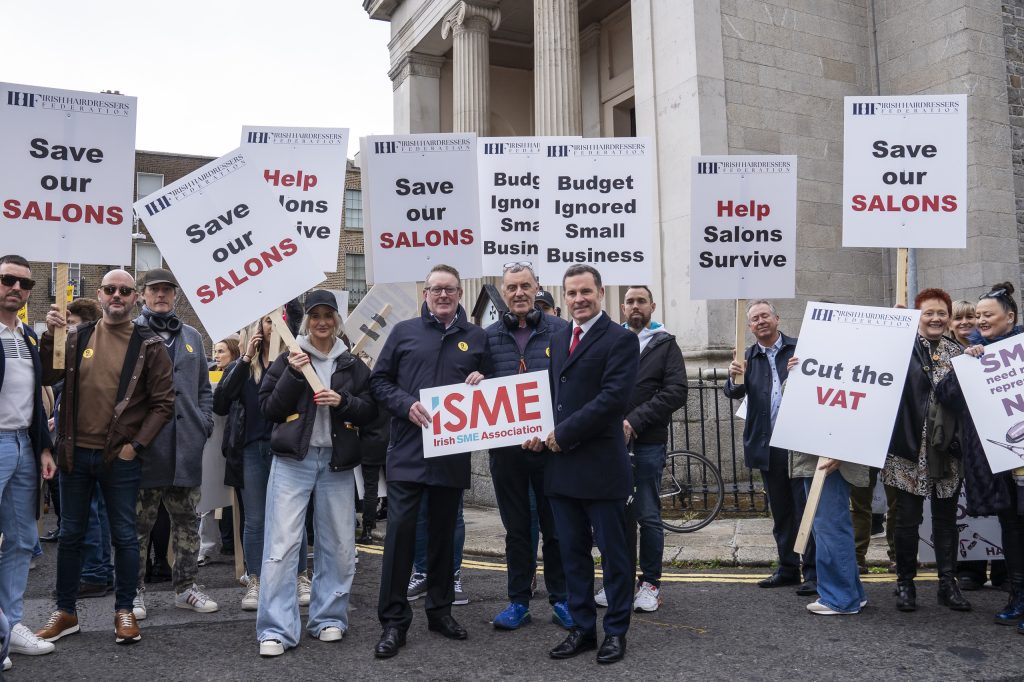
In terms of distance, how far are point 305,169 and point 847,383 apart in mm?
4512

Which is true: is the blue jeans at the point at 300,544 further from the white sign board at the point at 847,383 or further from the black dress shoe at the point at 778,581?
the black dress shoe at the point at 778,581

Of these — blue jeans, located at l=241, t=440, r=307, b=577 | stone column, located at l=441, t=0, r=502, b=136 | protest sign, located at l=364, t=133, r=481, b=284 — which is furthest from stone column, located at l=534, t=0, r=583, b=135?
blue jeans, located at l=241, t=440, r=307, b=577

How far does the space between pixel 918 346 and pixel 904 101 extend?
212 cm

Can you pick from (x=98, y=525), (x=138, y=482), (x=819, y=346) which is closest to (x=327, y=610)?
(x=138, y=482)

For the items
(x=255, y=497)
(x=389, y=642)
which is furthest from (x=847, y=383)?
(x=255, y=497)

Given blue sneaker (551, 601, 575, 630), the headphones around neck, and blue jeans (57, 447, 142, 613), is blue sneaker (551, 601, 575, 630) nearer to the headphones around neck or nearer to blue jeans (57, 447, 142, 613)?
the headphones around neck

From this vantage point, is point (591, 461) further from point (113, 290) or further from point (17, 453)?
point (17, 453)

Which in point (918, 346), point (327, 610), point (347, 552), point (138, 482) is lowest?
point (327, 610)

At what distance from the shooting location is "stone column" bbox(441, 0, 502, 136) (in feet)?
62.7

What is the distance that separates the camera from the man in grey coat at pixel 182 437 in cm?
607

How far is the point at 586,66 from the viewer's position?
21.1 meters

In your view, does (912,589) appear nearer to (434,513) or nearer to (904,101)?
(434,513)

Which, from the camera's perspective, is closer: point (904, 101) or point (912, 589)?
point (912, 589)

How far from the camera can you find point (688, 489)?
9625mm
